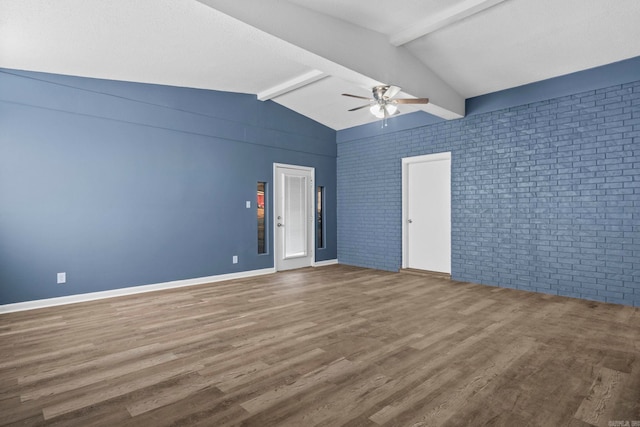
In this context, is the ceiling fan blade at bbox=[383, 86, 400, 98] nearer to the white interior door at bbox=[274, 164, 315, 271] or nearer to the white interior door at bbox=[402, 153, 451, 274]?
the white interior door at bbox=[402, 153, 451, 274]

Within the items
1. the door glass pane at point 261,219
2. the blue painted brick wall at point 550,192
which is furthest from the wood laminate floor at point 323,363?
the door glass pane at point 261,219

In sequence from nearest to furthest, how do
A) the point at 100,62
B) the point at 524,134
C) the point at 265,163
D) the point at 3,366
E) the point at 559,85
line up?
the point at 3,366
the point at 100,62
the point at 559,85
the point at 524,134
the point at 265,163

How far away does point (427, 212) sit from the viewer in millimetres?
6777

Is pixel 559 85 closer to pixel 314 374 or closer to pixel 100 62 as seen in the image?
pixel 314 374

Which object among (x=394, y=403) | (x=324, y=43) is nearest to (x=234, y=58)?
(x=324, y=43)

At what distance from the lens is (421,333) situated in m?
3.45

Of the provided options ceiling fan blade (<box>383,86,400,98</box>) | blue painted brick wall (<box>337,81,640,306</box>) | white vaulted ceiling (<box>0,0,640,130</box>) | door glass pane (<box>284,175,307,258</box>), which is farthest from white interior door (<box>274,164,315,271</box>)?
ceiling fan blade (<box>383,86,400,98</box>)

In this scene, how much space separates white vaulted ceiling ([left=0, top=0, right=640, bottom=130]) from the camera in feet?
10.8

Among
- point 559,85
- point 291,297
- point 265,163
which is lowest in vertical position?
point 291,297

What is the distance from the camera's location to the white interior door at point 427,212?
6.48m

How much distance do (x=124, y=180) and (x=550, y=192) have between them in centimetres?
646

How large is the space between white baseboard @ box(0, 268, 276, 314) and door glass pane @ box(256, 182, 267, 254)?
1.53 feet

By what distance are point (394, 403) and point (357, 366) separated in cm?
56

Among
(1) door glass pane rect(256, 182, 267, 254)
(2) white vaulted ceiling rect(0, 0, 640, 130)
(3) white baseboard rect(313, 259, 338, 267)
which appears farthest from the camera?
(3) white baseboard rect(313, 259, 338, 267)
